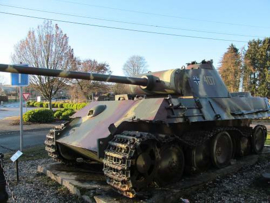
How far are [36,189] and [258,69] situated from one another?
139ft

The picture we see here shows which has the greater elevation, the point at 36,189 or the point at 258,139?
the point at 258,139

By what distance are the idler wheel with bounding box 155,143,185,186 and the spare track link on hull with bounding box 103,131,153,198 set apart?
902 mm

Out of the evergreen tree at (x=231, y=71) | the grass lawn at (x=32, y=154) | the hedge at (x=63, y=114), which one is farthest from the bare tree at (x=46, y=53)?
the evergreen tree at (x=231, y=71)

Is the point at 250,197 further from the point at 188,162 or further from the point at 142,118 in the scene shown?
the point at 142,118

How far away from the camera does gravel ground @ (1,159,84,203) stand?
17.1ft

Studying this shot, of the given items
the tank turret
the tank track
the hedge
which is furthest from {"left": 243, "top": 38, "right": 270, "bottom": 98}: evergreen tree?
the tank track

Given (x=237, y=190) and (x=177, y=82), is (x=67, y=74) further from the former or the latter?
(x=237, y=190)

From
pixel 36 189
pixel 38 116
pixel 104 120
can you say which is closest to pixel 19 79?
pixel 104 120

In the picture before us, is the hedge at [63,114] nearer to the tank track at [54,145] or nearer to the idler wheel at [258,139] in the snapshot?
the tank track at [54,145]

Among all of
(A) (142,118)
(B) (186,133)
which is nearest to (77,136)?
(A) (142,118)

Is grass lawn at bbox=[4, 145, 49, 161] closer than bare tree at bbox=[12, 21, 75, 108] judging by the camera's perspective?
Yes

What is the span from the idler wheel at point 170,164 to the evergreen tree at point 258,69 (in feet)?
126

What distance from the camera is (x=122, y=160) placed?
4.52 meters

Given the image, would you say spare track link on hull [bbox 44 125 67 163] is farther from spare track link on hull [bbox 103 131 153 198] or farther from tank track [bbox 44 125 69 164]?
spare track link on hull [bbox 103 131 153 198]
